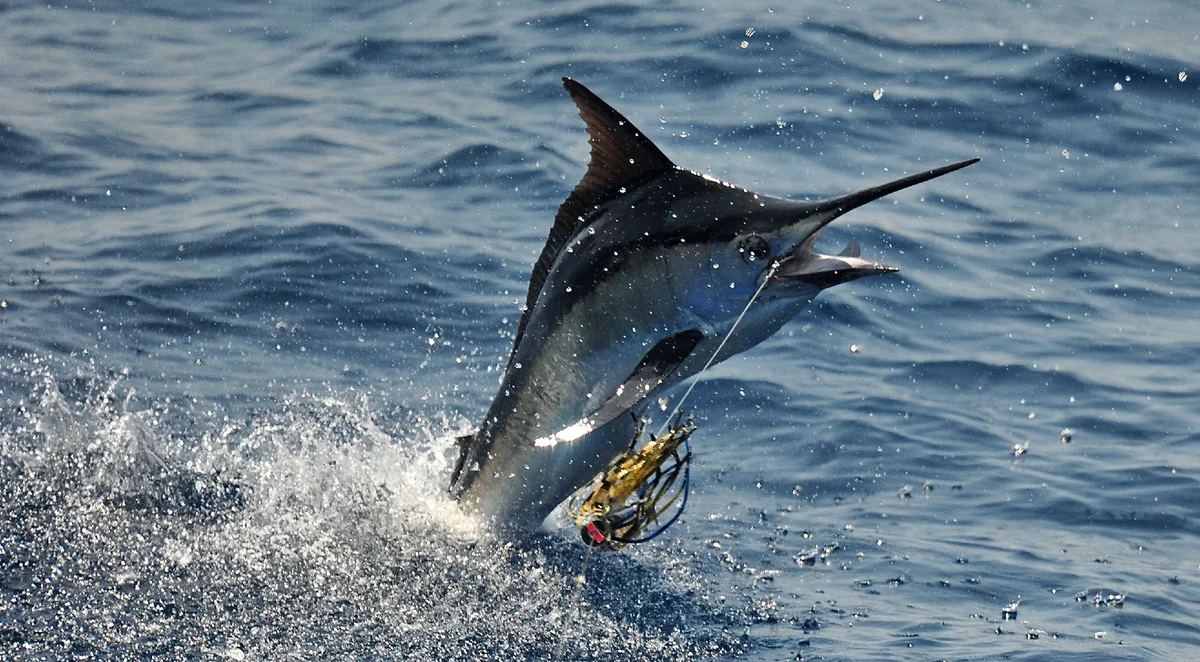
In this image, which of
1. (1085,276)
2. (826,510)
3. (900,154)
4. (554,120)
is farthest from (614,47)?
(826,510)

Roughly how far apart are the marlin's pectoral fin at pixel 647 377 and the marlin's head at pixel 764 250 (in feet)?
0.36

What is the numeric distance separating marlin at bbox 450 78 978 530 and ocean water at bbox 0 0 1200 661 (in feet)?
1.82

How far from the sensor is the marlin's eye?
13.1 ft

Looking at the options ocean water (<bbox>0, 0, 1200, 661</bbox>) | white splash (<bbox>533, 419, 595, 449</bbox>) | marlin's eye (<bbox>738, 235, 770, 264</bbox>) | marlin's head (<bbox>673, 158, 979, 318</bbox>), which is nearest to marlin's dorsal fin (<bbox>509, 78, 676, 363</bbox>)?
marlin's head (<bbox>673, 158, 979, 318</bbox>)

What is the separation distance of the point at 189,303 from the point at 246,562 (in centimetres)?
351

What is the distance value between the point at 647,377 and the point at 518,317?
4.28 meters

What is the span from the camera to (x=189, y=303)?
8.21 meters

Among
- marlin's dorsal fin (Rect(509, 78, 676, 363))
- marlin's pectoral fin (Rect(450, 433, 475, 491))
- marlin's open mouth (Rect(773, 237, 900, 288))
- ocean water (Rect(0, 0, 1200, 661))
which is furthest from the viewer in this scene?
marlin's pectoral fin (Rect(450, 433, 475, 491))

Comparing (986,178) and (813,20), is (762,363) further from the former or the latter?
(813,20)

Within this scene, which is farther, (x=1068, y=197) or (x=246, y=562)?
(x=1068, y=197)

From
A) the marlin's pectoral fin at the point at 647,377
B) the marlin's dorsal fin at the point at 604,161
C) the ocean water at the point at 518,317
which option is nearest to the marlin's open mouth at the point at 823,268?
the marlin's pectoral fin at the point at 647,377

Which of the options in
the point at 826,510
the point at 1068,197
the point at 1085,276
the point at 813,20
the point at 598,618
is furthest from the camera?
the point at 813,20

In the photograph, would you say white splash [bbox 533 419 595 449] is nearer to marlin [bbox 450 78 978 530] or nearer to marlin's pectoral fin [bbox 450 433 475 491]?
marlin [bbox 450 78 978 530]

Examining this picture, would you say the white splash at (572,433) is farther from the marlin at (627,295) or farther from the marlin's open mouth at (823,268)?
the marlin's open mouth at (823,268)
